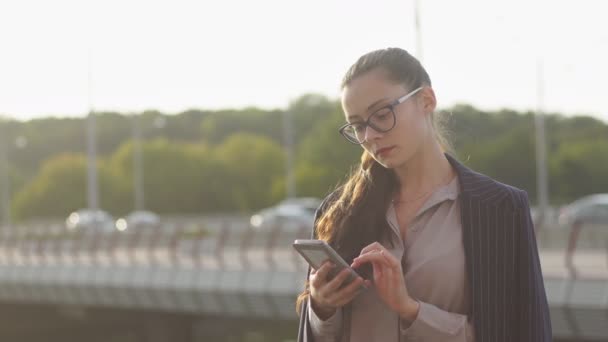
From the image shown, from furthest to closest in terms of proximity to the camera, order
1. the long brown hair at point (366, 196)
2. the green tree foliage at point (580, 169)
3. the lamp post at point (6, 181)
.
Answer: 1. the green tree foliage at point (580, 169)
2. the lamp post at point (6, 181)
3. the long brown hair at point (366, 196)

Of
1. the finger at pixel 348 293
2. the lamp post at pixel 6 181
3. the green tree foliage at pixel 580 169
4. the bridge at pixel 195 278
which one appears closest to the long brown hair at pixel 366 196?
the finger at pixel 348 293

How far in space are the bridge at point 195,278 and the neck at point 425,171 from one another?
14.1m

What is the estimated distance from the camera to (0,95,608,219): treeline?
75.1 metres

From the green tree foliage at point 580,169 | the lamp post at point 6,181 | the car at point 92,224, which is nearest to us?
the car at point 92,224

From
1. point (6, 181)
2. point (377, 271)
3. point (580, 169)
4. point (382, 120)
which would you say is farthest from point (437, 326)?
point (6, 181)

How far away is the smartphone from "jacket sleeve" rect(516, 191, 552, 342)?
1.41 ft

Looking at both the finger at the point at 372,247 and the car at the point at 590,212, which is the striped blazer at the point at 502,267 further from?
the car at the point at 590,212

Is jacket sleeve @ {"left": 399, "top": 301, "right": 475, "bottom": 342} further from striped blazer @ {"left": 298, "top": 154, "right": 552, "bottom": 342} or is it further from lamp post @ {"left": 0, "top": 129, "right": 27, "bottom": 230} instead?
lamp post @ {"left": 0, "top": 129, "right": 27, "bottom": 230}

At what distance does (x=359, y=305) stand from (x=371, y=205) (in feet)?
0.94

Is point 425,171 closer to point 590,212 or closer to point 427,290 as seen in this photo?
point 427,290

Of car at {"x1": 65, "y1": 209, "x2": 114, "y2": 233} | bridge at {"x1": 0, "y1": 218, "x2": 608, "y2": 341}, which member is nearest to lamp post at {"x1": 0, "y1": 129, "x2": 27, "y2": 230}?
car at {"x1": 65, "y1": 209, "x2": 114, "y2": 233}

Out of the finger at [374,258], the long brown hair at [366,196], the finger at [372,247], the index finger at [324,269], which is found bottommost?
the index finger at [324,269]

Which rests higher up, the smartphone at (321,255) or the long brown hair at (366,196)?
the long brown hair at (366,196)

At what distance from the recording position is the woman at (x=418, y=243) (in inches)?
126
